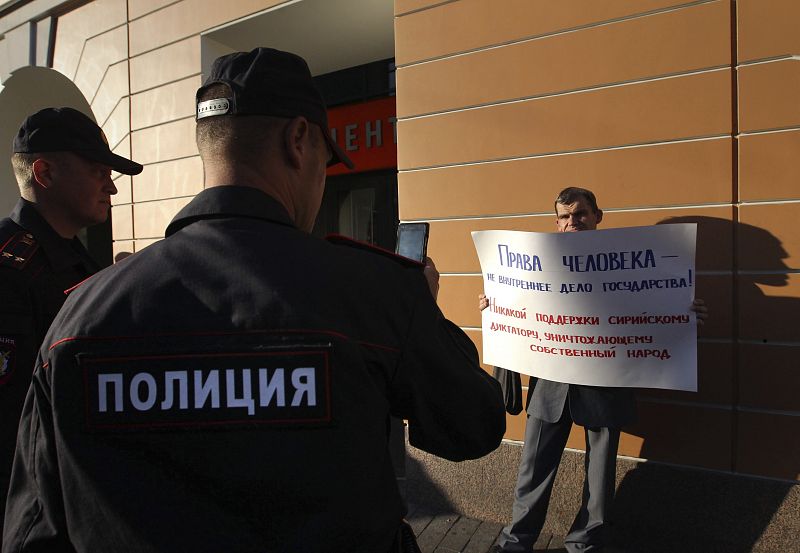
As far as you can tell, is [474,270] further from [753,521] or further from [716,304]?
[753,521]

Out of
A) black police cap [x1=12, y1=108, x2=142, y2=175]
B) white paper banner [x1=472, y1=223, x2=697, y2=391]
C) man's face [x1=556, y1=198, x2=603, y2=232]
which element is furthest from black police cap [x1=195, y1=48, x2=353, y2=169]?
man's face [x1=556, y1=198, x2=603, y2=232]

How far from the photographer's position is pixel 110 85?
622 centimetres

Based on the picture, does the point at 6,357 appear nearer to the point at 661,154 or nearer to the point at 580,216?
the point at 580,216

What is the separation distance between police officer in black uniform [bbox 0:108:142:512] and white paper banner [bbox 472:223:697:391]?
6.49ft

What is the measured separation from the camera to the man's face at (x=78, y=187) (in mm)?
2141

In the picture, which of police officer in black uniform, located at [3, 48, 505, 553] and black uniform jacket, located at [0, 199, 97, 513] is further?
black uniform jacket, located at [0, 199, 97, 513]

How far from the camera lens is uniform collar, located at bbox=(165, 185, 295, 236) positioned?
105cm

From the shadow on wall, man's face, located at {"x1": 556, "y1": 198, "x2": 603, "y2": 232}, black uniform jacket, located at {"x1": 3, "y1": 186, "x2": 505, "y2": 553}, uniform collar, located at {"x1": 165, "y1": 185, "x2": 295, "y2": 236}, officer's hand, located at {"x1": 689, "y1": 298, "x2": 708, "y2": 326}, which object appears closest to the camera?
black uniform jacket, located at {"x1": 3, "y1": 186, "x2": 505, "y2": 553}

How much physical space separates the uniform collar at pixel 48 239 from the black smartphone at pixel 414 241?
1159mm

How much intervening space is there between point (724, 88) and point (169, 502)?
327 cm

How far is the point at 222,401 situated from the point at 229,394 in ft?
0.05

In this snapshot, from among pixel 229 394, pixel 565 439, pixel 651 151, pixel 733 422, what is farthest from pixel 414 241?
pixel 733 422

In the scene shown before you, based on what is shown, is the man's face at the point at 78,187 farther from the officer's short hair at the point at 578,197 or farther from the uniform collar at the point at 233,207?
the officer's short hair at the point at 578,197

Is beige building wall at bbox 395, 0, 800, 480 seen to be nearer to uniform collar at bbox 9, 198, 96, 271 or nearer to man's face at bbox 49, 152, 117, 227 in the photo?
man's face at bbox 49, 152, 117, 227
